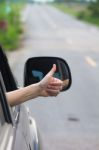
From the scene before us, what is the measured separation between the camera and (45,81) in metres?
3.29

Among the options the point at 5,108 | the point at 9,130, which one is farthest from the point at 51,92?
the point at 9,130

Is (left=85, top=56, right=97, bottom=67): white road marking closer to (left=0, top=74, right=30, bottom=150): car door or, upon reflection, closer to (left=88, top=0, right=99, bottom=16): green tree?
(left=0, top=74, right=30, bottom=150): car door

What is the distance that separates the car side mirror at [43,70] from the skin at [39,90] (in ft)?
0.84

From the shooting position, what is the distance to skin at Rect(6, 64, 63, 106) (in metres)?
3.31

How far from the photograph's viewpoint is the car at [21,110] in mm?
3066

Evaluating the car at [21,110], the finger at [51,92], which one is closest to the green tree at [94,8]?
the car at [21,110]

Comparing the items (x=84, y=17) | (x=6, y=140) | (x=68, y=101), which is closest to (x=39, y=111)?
(x=68, y=101)

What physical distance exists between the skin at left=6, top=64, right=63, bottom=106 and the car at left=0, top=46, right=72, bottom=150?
60 mm

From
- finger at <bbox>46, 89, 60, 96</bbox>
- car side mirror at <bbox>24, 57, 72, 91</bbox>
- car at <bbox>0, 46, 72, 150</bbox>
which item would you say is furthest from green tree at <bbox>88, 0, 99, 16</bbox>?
finger at <bbox>46, 89, 60, 96</bbox>

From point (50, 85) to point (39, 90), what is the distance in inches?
3.0

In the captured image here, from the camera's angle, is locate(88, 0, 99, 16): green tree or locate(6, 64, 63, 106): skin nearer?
locate(6, 64, 63, 106): skin

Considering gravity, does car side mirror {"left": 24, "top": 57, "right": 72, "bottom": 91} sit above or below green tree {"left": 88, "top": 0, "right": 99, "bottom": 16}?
above

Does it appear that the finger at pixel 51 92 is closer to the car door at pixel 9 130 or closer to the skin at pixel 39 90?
the skin at pixel 39 90

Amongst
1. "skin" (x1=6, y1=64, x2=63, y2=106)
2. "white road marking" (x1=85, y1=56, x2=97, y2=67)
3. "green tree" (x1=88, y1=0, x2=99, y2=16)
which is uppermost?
"skin" (x1=6, y1=64, x2=63, y2=106)
